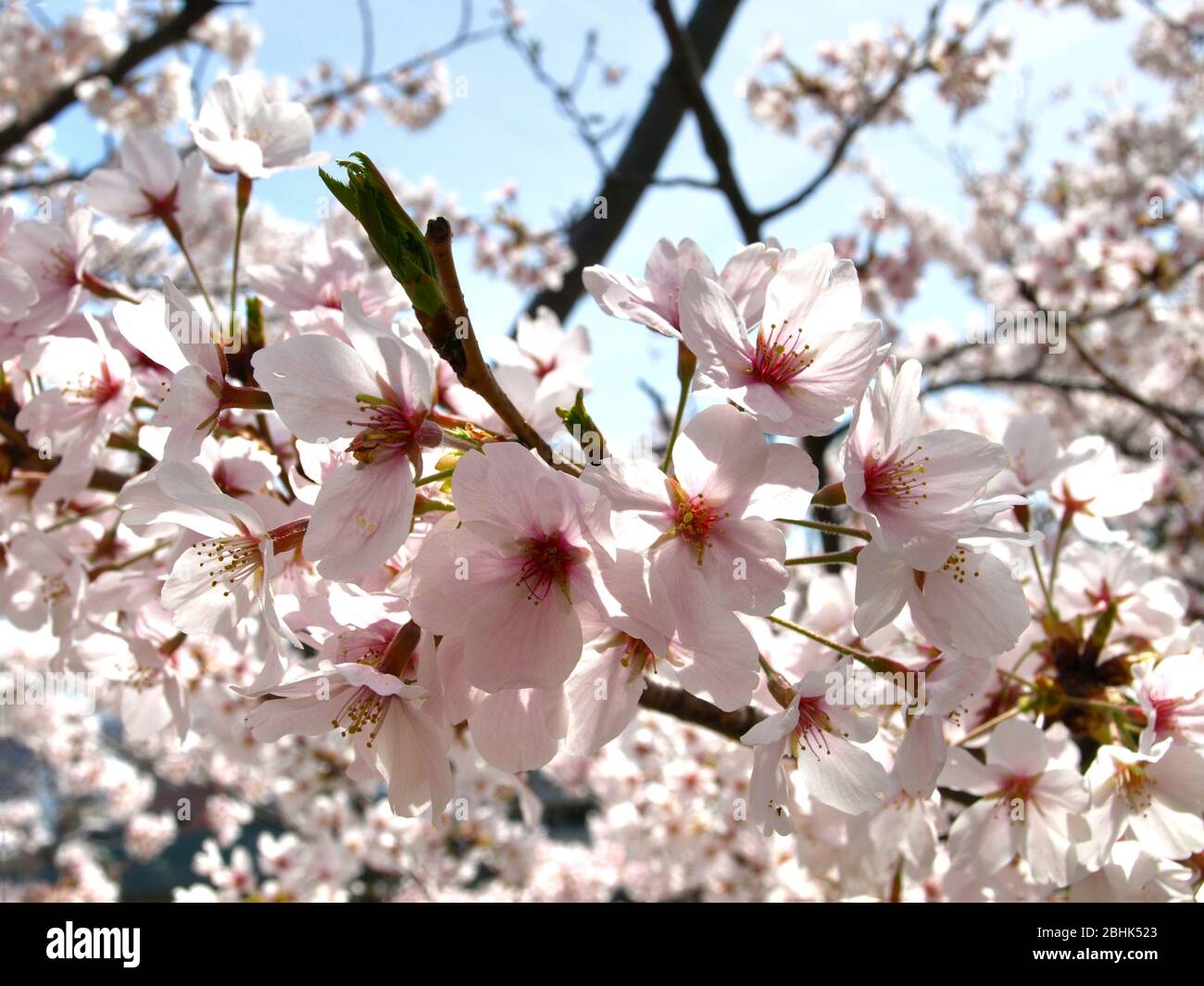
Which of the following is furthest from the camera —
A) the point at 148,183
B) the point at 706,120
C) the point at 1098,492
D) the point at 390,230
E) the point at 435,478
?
the point at 706,120

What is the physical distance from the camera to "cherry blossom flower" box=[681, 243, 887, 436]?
36.1 inches

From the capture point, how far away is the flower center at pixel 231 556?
1.02 m

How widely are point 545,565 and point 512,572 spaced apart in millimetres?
38

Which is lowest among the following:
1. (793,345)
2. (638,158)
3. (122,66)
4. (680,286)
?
(793,345)

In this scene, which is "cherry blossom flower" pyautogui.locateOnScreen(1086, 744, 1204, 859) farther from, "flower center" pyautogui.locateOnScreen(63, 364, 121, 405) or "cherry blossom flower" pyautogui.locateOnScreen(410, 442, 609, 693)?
"flower center" pyautogui.locateOnScreen(63, 364, 121, 405)

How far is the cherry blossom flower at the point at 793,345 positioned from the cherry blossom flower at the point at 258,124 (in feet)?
2.96

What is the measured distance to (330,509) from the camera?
0.86 m

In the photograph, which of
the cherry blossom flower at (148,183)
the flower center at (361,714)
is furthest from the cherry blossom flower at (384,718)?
the cherry blossom flower at (148,183)

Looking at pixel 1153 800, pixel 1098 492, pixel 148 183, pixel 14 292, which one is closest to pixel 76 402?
pixel 14 292

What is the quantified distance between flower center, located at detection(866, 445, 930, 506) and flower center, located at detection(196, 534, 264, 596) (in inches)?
31.0

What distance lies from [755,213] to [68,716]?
10461 millimetres

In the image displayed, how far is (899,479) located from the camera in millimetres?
995

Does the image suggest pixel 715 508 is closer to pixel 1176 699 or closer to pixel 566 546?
pixel 566 546
